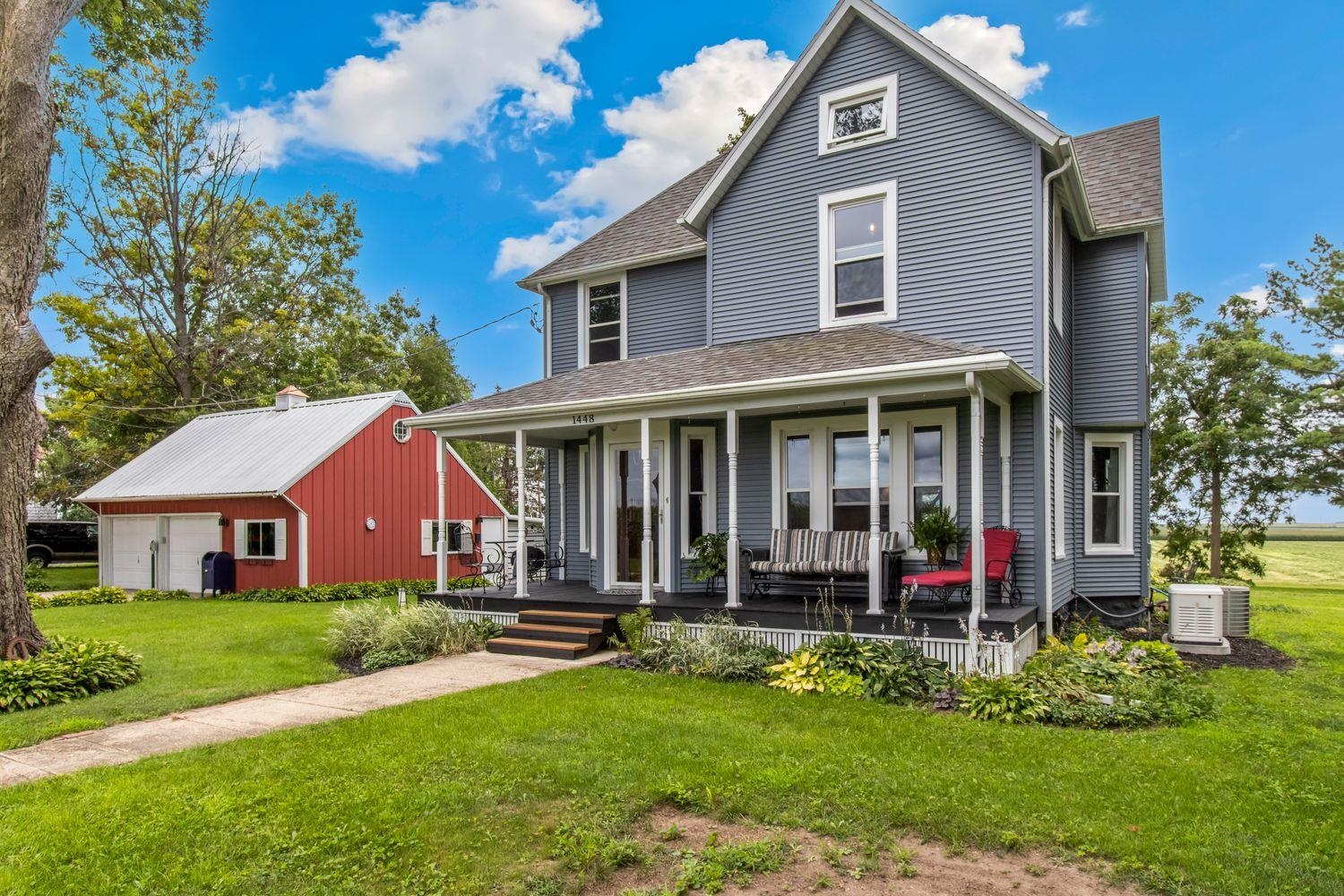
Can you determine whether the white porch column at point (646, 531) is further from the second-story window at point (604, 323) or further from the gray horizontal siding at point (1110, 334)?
the gray horizontal siding at point (1110, 334)

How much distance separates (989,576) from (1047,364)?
8.79 ft

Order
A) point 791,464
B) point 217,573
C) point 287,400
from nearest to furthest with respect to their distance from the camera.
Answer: point 791,464, point 217,573, point 287,400

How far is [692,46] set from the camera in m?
19.5

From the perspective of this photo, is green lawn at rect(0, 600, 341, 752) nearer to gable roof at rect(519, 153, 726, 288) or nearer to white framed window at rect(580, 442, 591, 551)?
white framed window at rect(580, 442, 591, 551)

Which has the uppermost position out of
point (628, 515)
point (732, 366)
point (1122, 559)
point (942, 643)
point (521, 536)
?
point (732, 366)

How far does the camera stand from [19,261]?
8500 millimetres

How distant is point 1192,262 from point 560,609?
2051 centimetres

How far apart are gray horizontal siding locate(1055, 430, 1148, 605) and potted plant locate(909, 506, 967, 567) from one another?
9.56 feet

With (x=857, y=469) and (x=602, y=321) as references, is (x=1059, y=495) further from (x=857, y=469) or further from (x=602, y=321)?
(x=602, y=321)

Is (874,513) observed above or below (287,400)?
below

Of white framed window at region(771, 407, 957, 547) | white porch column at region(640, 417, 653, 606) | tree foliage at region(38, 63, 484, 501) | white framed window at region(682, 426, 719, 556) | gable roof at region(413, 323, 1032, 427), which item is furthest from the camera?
tree foliage at region(38, 63, 484, 501)

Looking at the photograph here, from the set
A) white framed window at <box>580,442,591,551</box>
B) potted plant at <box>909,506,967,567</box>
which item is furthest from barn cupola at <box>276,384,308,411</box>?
potted plant at <box>909,506,967,567</box>

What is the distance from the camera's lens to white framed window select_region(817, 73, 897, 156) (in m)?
10.3

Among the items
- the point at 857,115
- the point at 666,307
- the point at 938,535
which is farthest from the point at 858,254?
the point at 938,535
